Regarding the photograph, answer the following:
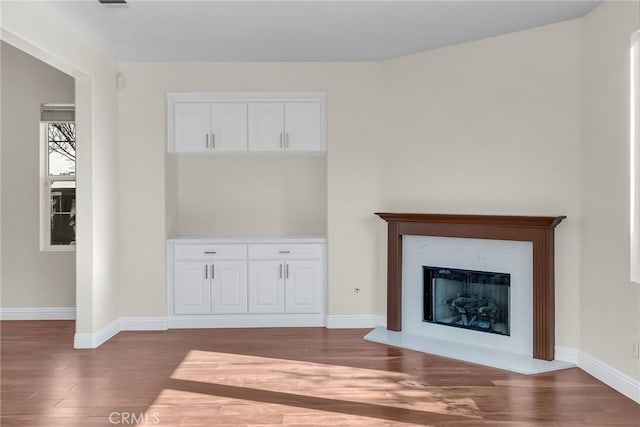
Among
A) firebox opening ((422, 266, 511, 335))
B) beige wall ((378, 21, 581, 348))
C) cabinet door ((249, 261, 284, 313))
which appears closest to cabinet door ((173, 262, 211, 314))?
cabinet door ((249, 261, 284, 313))

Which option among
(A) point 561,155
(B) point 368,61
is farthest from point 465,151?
(B) point 368,61

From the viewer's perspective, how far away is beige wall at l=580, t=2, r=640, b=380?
12.0 feet

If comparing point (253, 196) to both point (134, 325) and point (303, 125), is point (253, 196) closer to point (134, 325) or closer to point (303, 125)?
point (303, 125)

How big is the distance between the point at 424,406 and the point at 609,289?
163 cm

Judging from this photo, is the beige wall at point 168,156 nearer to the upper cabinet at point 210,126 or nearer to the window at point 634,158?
the upper cabinet at point 210,126

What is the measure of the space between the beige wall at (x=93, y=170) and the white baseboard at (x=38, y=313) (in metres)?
0.84

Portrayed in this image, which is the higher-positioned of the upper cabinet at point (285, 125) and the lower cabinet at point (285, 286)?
the upper cabinet at point (285, 125)

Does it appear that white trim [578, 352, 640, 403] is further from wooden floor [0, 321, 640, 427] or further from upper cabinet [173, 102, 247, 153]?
upper cabinet [173, 102, 247, 153]

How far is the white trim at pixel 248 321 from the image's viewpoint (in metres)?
5.59

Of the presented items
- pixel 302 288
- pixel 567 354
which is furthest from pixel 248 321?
pixel 567 354

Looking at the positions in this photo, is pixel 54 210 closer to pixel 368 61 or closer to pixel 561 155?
pixel 368 61

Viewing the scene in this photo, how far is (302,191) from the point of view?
6.08m

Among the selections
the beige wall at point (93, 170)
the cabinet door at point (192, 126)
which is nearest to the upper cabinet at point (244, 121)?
the cabinet door at point (192, 126)

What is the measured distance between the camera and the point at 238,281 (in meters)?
5.59
